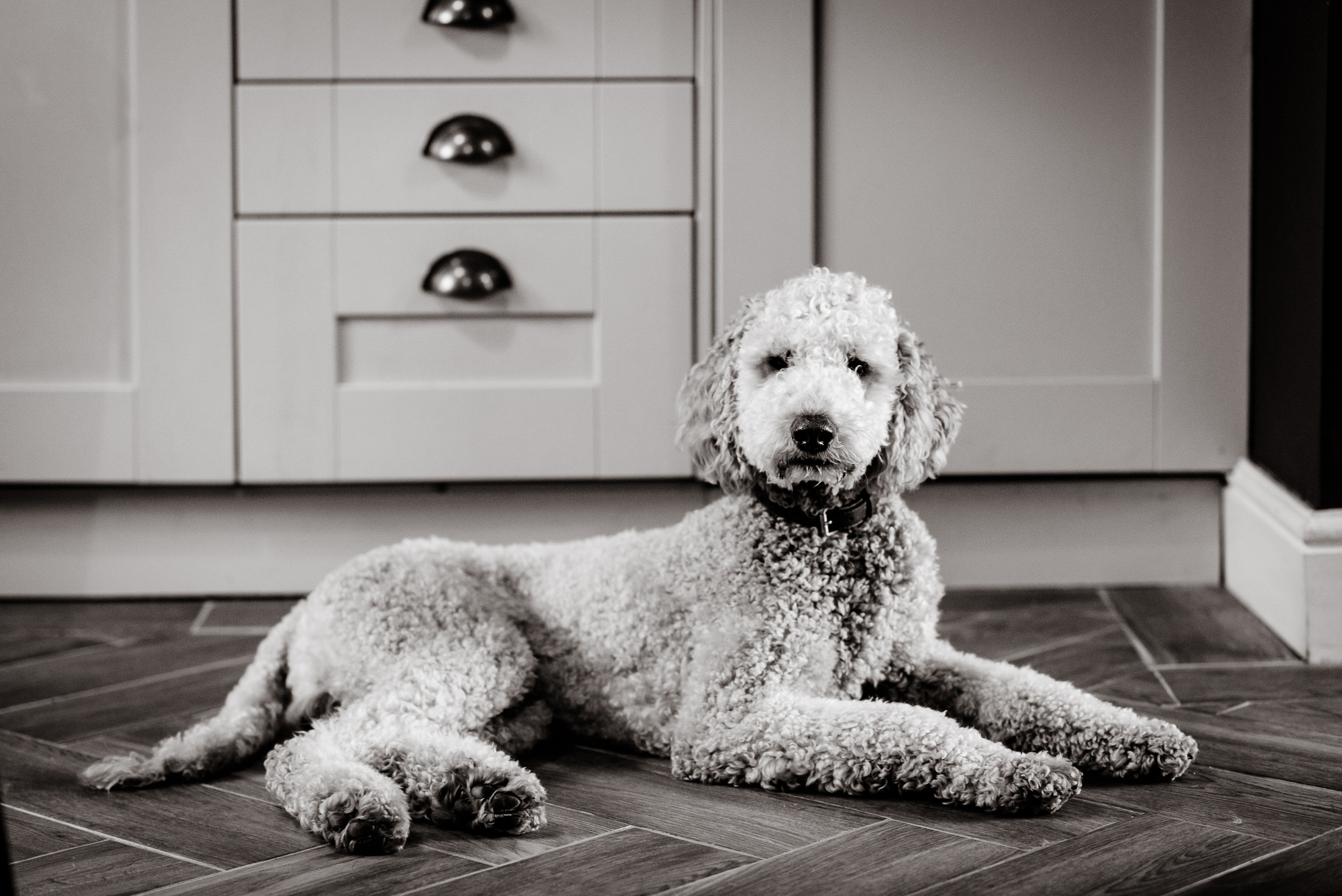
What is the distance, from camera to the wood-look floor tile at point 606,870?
1.48 metres

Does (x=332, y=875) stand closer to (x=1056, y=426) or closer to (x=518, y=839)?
(x=518, y=839)

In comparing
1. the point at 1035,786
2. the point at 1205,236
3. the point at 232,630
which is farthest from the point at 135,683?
the point at 1205,236

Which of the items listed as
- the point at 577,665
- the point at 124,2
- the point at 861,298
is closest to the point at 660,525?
the point at 577,665

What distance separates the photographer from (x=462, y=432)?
2.66 meters

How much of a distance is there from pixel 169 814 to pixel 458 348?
113 cm

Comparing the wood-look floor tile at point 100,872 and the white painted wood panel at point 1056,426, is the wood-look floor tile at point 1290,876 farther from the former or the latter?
the white painted wood panel at point 1056,426

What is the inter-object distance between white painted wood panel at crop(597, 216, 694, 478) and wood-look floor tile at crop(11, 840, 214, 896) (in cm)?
124

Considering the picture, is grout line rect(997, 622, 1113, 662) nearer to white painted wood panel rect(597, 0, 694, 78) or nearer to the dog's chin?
the dog's chin

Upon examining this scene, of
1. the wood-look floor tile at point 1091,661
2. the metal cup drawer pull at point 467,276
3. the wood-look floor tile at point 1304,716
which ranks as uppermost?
the metal cup drawer pull at point 467,276

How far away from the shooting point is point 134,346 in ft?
8.66

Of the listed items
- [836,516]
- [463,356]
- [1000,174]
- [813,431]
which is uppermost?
[1000,174]

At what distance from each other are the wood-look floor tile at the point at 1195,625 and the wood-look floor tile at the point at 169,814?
134 cm

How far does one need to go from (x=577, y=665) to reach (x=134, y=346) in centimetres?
117

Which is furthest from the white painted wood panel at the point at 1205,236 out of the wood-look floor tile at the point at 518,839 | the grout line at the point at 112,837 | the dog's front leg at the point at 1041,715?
the grout line at the point at 112,837
